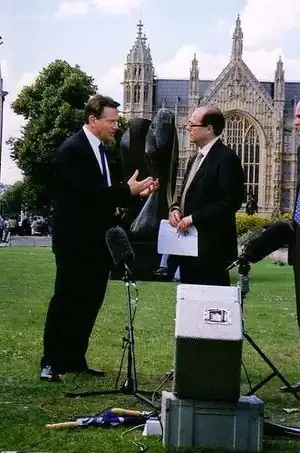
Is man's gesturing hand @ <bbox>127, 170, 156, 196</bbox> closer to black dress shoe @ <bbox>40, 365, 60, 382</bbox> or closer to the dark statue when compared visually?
the dark statue

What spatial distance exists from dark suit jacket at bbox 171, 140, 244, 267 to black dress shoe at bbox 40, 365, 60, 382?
1.53 metres

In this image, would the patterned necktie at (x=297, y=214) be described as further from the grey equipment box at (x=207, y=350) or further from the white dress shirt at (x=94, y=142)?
the white dress shirt at (x=94, y=142)

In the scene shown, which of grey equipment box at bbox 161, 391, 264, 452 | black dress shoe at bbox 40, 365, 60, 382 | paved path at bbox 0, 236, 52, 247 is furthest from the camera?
paved path at bbox 0, 236, 52, 247

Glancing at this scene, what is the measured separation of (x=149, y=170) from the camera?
1072 centimetres

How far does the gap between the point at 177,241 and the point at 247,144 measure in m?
74.2

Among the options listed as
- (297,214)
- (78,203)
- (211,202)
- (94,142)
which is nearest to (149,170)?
(94,142)

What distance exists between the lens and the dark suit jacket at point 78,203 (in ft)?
22.4

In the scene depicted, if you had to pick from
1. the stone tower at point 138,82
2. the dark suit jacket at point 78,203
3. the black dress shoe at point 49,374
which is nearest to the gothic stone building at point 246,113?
the stone tower at point 138,82

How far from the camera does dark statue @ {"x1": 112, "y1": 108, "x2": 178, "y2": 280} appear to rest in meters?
10.1

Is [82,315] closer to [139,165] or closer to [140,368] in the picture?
[140,368]

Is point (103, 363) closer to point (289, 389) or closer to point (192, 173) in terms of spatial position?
point (289, 389)

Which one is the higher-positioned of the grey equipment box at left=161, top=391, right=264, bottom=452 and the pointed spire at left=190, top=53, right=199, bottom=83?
the pointed spire at left=190, top=53, right=199, bottom=83

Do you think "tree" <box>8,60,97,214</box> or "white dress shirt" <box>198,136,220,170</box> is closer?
"white dress shirt" <box>198,136,220,170</box>

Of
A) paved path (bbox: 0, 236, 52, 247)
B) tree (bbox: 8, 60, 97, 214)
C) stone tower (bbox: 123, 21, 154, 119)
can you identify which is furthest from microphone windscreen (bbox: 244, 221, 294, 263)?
stone tower (bbox: 123, 21, 154, 119)
